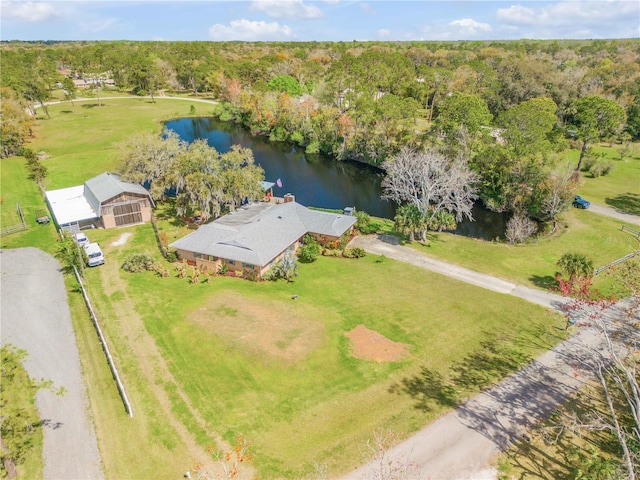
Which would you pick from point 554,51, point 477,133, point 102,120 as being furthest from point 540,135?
point 554,51

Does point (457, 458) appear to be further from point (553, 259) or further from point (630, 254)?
point (630, 254)

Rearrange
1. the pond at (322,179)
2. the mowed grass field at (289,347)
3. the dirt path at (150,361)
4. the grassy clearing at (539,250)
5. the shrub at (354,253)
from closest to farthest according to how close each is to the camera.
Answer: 1. the dirt path at (150,361)
2. the mowed grass field at (289,347)
3. the grassy clearing at (539,250)
4. the shrub at (354,253)
5. the pond at (322,179)

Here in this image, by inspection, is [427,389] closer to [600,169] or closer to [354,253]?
[354,253]

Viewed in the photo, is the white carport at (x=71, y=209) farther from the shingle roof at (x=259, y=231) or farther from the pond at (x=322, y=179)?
the pond at (x=322, y=179)

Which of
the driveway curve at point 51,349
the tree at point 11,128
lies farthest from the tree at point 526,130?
the tree at point 11,128

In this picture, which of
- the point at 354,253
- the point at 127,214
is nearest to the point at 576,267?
the point at 354,253
